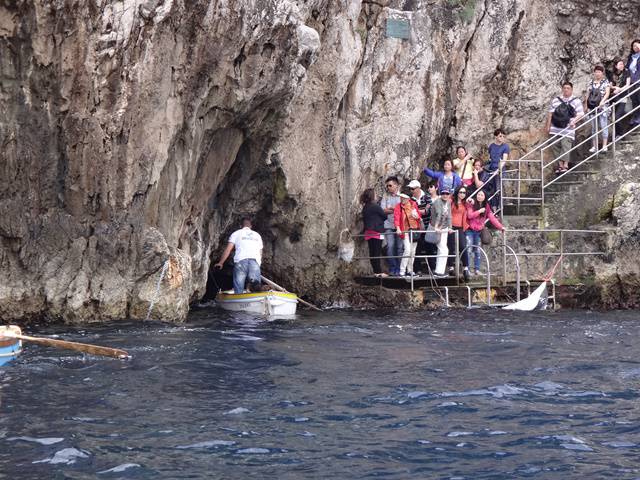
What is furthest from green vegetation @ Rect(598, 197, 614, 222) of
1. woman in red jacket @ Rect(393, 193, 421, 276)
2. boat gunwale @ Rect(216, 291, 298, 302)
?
boat gunwale @ Rect(216, 291, 298, 302)

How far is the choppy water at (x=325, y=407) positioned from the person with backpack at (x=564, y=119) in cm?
892

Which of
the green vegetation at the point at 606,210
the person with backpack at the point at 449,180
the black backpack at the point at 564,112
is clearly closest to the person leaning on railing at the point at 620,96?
the black backpack at the point at 564,112

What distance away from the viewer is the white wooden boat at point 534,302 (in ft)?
66.1

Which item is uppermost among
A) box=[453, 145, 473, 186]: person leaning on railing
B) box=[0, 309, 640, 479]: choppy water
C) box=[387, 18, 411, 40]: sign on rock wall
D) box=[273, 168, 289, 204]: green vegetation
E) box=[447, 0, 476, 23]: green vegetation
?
box=[447, 0, 476, 23]: green vegetation

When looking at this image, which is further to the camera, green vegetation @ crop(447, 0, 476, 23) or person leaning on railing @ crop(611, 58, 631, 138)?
green vegetation @ crop(447, 0, 476, 23)

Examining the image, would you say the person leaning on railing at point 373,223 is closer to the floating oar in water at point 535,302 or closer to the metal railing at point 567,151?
the metal railing at point 567,151

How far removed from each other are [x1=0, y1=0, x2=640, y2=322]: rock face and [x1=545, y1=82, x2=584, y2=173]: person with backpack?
1951 millimetres

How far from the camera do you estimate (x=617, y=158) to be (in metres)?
22.4

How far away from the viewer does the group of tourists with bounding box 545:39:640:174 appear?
901 inches

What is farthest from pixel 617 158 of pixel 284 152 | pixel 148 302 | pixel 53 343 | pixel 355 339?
pixel 53 343

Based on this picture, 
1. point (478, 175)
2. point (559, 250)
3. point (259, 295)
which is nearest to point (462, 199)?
point (478, 175)

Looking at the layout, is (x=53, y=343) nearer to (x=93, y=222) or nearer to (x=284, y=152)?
(x=93, y=222)

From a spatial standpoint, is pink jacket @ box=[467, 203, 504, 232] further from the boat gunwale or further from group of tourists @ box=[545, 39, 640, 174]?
the boat gunwale

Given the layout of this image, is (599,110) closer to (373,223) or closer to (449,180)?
(449,180)
